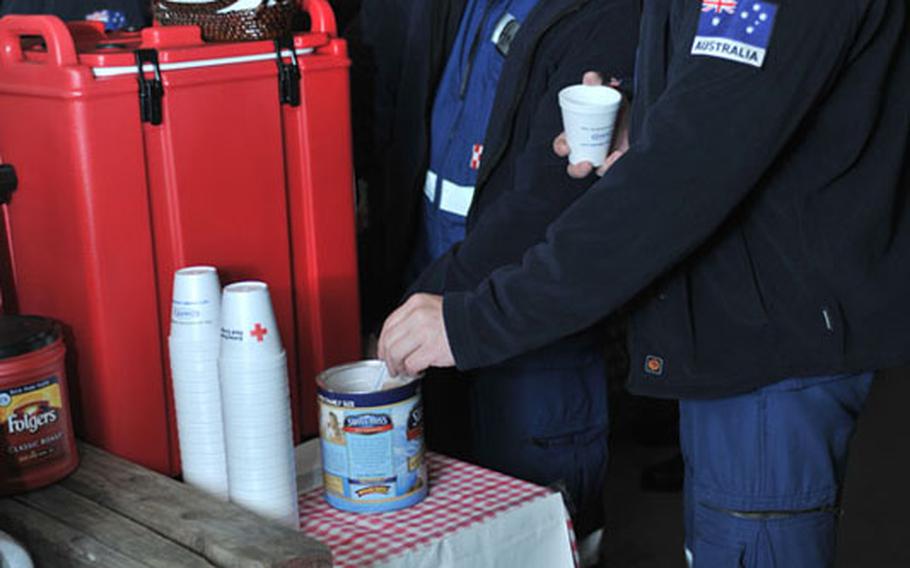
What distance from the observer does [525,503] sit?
1.41m

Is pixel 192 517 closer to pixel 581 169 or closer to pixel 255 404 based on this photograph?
pixel 255 404

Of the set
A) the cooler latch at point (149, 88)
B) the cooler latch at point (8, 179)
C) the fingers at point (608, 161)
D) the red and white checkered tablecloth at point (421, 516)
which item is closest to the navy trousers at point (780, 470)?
the red and white checkered tablecloth at point (421, 516)

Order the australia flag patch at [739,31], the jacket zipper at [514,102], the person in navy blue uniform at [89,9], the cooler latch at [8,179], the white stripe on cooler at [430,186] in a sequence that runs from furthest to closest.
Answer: the person in navy blue uniform at [89,9] → the white stripe on cooler at [430,186] → the jacket zipper at [514,102] → the cooler latch at [8,179] → the australia flag patch at [739,31]

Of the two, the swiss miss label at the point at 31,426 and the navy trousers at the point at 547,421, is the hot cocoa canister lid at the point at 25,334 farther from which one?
the navy trousers at the point at 547,421

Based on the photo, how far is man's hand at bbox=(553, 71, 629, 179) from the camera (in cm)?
163

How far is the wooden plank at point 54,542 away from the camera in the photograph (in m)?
→ 1.19

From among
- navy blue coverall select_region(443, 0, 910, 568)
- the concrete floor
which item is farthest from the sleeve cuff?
the concrete floor

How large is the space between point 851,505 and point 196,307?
2.94m

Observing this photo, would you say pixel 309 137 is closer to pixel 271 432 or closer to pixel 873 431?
pixel 271 432

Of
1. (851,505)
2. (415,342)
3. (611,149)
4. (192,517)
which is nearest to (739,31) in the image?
(611,149)

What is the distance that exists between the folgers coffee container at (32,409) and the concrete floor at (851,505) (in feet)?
6.58

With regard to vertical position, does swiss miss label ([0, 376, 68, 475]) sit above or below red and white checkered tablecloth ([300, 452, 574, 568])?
above

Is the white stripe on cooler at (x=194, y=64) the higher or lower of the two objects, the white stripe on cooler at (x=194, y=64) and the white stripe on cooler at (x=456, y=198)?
the higher

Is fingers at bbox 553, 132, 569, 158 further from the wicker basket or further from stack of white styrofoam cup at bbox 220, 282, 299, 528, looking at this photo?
stack of white styrofoam cup at bbox 220, 282, 299, 528
